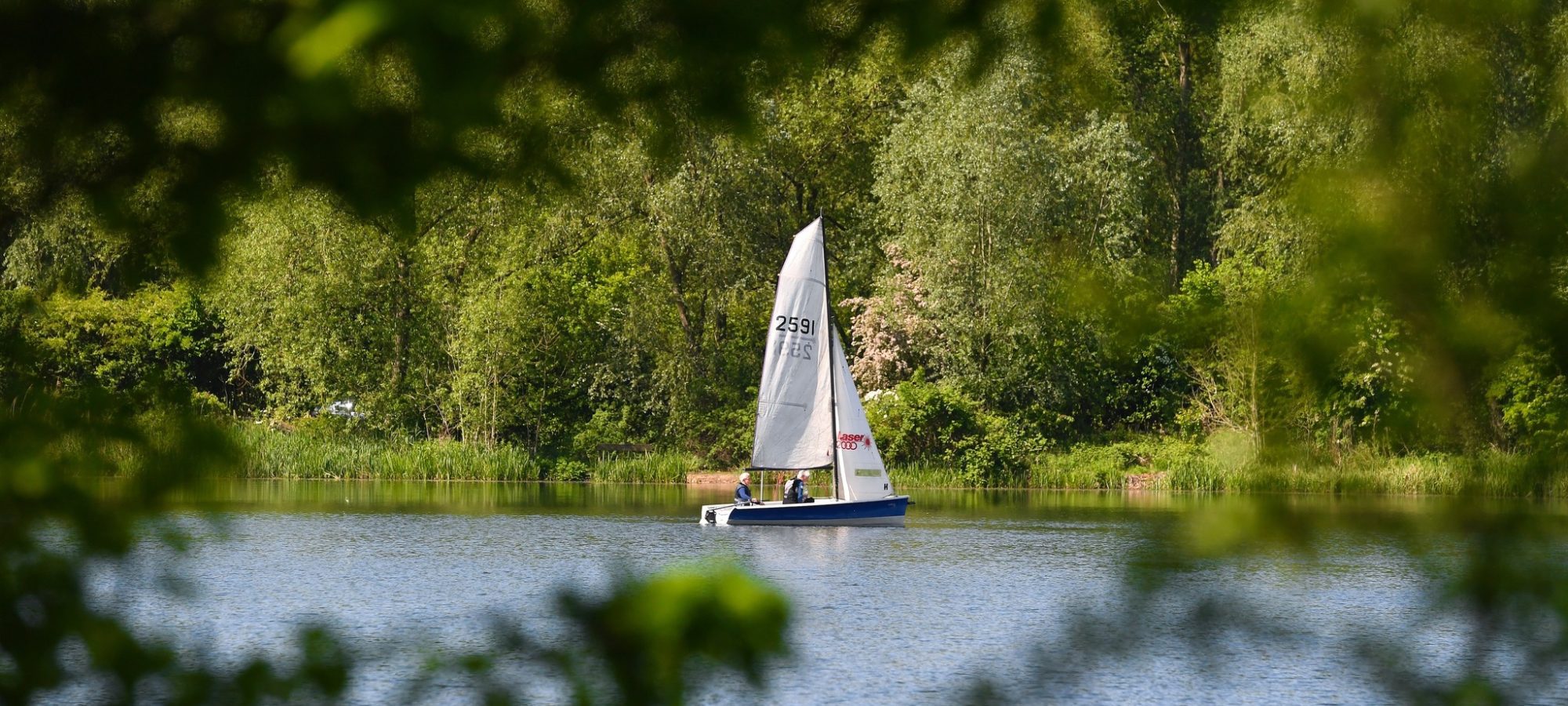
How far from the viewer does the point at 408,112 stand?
241 centimetres

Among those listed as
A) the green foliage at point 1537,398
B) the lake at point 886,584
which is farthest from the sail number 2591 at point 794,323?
the green foliage at point 1537,398

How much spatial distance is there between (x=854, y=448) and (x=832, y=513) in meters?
1.30

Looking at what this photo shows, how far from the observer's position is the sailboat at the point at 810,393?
1344 inches

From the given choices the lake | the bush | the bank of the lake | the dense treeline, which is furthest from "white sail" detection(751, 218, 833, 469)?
the bush

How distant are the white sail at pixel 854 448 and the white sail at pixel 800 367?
0.83 ft

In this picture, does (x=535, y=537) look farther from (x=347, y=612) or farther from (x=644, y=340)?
(x=644, y=340)

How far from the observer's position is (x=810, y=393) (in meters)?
34.2

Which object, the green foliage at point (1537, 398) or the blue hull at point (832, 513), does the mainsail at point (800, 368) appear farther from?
the green foliage at point (1537, 398)

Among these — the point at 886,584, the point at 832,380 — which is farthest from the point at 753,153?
the point at 832,380

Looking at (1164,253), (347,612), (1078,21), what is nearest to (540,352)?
(1164,253)

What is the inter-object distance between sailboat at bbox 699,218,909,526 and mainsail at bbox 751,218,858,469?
0.01m

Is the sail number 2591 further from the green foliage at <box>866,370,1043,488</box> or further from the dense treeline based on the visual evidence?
the green foliage at <box>866,370,1043,488</box>

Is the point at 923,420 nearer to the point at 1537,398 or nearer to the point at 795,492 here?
the point at 795,492

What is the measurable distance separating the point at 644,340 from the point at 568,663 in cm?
4407
